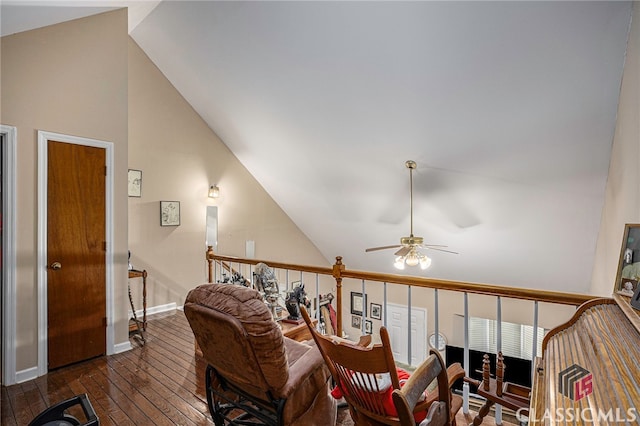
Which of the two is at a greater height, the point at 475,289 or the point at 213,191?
the point at 213,191

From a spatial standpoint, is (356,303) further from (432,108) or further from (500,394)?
(500,394)

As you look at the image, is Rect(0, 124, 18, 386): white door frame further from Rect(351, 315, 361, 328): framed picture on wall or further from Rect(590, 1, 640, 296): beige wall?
Rect(351, 315, 361, 328): framed picture on wall

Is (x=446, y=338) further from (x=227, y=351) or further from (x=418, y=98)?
(x=227, y=351)

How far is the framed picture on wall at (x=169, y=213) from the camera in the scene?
16.8 feet

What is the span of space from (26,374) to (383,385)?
330 cm

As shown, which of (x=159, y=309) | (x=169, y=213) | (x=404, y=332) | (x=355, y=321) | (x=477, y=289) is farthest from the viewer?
(x=355, y=321)

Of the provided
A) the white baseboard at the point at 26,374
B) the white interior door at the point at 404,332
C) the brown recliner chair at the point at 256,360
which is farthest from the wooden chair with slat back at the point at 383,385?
the white interior door at the point at 404,332

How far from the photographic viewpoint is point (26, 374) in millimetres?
2932

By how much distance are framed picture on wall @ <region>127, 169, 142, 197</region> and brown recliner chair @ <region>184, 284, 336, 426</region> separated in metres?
3.48

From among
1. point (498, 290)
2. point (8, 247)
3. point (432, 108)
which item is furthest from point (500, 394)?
point (8, 247)

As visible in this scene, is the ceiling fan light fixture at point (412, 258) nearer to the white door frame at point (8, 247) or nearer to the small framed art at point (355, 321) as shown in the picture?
the small framed art at point (355, 321)

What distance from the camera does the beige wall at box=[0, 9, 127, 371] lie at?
2.89 meters

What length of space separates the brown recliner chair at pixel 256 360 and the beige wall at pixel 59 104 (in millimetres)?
2065

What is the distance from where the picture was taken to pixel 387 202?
16.9 ft
